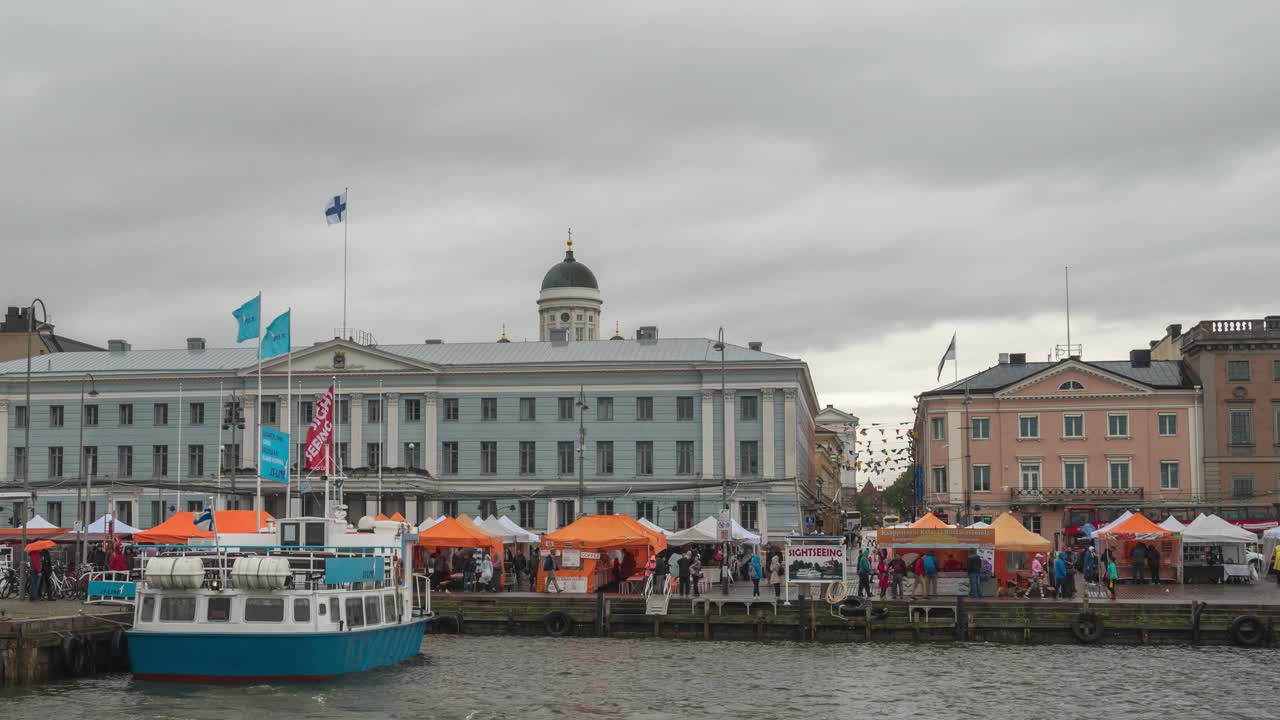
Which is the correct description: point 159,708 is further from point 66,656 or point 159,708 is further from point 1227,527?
point 1227,527

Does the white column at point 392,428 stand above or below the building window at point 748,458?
above

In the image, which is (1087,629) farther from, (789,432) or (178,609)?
(789,432)

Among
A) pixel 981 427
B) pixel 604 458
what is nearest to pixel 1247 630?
pixel 981 427

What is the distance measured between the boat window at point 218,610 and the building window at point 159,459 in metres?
61.0

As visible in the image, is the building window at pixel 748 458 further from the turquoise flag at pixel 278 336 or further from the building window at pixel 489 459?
the turquoise flag at pixel 278 336

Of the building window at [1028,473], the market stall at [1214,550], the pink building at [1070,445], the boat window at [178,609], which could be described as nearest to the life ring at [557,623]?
the boat window at [178,609]

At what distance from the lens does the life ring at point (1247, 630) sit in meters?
46.1

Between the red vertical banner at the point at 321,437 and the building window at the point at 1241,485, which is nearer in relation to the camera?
the red vertical banner at the point at 321,437

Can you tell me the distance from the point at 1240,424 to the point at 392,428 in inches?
1993

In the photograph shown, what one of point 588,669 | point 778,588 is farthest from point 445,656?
point 778,588

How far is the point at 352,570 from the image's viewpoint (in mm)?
38750

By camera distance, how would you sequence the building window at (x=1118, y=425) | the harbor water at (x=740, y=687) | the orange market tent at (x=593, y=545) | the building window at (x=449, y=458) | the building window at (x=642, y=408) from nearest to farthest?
the harbor water at (x=740, y=687), the orange market tent at (x=593, y=545), the building window at (x=642, y=408), the building window at (x=1118, y=425), the building window at (x=449, y=458)

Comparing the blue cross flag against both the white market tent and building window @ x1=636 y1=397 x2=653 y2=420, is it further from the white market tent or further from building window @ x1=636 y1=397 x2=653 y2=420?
building window @ x1=636 y1=397 x2=653 y2=420

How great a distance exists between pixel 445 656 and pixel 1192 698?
20487 millimetres
